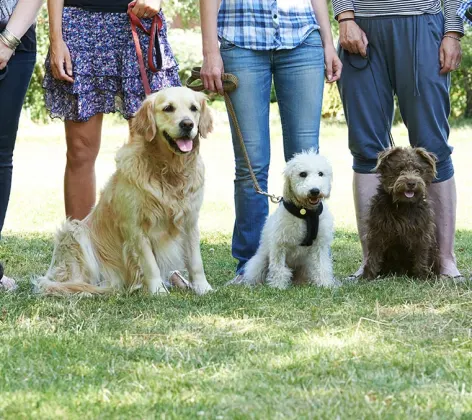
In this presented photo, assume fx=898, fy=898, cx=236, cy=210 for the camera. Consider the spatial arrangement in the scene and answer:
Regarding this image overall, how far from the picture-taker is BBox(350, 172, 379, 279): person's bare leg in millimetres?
5859

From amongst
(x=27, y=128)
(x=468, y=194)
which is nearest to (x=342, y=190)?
(x=468, y=194)

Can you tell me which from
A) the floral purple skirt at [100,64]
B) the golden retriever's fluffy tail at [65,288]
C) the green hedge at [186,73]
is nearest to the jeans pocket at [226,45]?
the floral purple skirt at [100,64]

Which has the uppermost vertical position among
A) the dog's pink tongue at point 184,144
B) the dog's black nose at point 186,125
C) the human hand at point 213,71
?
the human hand at point 213,71

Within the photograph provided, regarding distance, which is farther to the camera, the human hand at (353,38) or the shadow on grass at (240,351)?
the human hand at (353,38)

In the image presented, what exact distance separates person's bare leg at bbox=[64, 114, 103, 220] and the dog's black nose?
77 centimetres

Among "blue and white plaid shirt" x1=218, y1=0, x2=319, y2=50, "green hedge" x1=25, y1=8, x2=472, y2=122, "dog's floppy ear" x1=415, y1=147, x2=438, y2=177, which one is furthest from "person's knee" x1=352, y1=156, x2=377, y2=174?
"green hedge" x1=25, y1=8, x2=472, y2=122

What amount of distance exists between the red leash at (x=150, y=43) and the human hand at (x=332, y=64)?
1.04 metres

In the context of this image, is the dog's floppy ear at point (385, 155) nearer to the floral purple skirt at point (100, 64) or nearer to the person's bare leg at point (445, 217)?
the person's bare leg at point (445, 217)

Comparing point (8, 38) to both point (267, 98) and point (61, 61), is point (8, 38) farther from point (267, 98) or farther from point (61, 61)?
point (267, 98)

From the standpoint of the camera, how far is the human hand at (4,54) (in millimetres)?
4746

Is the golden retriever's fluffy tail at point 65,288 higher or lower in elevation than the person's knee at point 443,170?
lower

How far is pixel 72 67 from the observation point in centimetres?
543

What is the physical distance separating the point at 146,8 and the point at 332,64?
1204 mm

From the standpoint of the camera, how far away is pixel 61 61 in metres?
5.34
